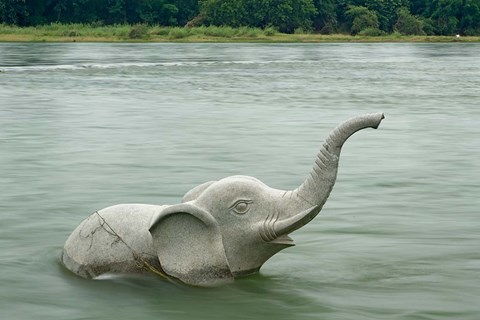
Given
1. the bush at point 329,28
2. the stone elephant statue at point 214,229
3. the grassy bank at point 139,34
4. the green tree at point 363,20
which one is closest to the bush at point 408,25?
the green tree at point 363,20

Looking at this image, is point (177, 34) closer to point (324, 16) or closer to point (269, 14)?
point (269, 14)

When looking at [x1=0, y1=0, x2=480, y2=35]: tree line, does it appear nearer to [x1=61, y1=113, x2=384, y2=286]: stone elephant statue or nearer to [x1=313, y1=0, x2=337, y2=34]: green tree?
[x1=313, y1=0, x2=337, y2=34]: green tree

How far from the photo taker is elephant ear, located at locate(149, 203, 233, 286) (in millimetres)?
8086

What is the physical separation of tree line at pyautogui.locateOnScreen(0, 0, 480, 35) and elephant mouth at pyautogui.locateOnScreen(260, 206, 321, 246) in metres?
91.9

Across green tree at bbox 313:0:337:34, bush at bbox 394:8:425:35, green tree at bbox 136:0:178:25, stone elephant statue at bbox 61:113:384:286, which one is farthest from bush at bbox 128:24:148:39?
stone elephant statue at bbox 61:113:384:286

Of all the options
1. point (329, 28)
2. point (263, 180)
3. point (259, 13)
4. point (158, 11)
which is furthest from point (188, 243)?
point (329, 28)

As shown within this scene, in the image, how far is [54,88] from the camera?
31453 mm

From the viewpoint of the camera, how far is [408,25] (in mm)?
108500

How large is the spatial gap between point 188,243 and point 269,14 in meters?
98.1

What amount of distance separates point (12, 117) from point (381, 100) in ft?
31.3

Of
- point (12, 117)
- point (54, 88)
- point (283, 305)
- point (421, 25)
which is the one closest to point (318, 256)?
point (283, 305)

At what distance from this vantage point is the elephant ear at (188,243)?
8.09 meters

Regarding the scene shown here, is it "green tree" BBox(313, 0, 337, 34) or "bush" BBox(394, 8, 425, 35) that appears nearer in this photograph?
"bush" BBox(394, 8, 425, 35)

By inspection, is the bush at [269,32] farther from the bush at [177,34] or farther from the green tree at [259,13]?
the bush at [177,34]
